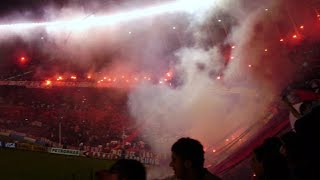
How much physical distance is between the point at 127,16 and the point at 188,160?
41.2ft

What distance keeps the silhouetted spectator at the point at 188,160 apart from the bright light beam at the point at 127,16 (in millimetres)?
9337

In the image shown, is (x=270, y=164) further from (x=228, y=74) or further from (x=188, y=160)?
(x=228, y=74)

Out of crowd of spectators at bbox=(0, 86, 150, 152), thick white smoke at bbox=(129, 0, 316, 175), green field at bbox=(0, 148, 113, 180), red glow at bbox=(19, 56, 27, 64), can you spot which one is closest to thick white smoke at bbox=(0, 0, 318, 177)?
thick white smoke at bbox=(129, 0, 316, 175)

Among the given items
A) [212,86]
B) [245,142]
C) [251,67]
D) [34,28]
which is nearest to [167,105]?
[212,86]

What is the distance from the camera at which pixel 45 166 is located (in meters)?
8.79

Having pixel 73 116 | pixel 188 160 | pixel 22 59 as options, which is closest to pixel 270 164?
pixel 188 160

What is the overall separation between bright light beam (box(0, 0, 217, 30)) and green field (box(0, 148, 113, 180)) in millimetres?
5890

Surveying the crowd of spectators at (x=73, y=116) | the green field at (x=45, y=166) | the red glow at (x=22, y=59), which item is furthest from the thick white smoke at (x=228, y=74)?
the red glow at (x=22, y=59)

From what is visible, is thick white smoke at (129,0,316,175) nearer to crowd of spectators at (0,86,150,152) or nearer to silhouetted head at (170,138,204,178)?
crowd of spectators at (0,86,150,152)

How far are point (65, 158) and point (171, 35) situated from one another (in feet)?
23.0

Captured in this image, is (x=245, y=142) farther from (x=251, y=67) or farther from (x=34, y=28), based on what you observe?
(x=34, y=28)

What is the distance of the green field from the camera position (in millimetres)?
7918

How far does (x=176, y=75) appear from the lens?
46.3 ft

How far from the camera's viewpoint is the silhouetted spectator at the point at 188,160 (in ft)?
7.43
